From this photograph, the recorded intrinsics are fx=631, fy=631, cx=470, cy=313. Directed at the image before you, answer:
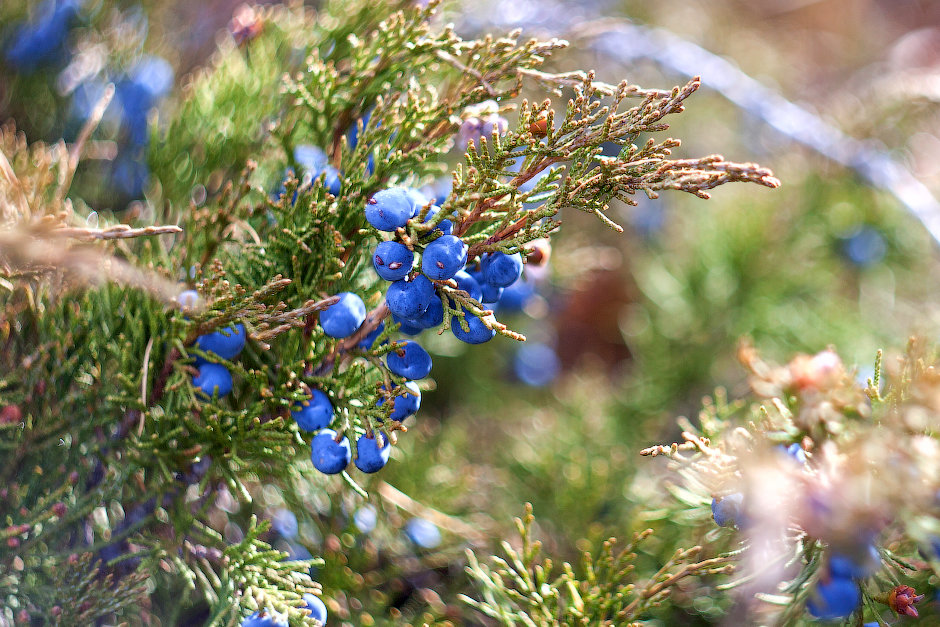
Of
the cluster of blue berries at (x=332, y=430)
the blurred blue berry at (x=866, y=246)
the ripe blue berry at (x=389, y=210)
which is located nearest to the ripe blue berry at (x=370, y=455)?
the cluster of blue berries at (x=332, y=430)

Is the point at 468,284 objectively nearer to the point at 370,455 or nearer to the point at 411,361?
the point at 411,361

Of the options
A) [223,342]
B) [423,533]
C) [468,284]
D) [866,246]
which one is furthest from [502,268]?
[866,246]

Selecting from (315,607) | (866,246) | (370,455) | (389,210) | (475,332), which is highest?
(389,210)

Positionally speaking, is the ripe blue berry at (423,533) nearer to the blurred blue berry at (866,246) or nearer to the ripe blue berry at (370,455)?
the ripe blue berry at (370,455)

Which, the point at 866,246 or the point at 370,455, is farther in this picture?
the point at 866,246

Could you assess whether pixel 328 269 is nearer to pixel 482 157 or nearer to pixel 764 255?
pixel 482 157
